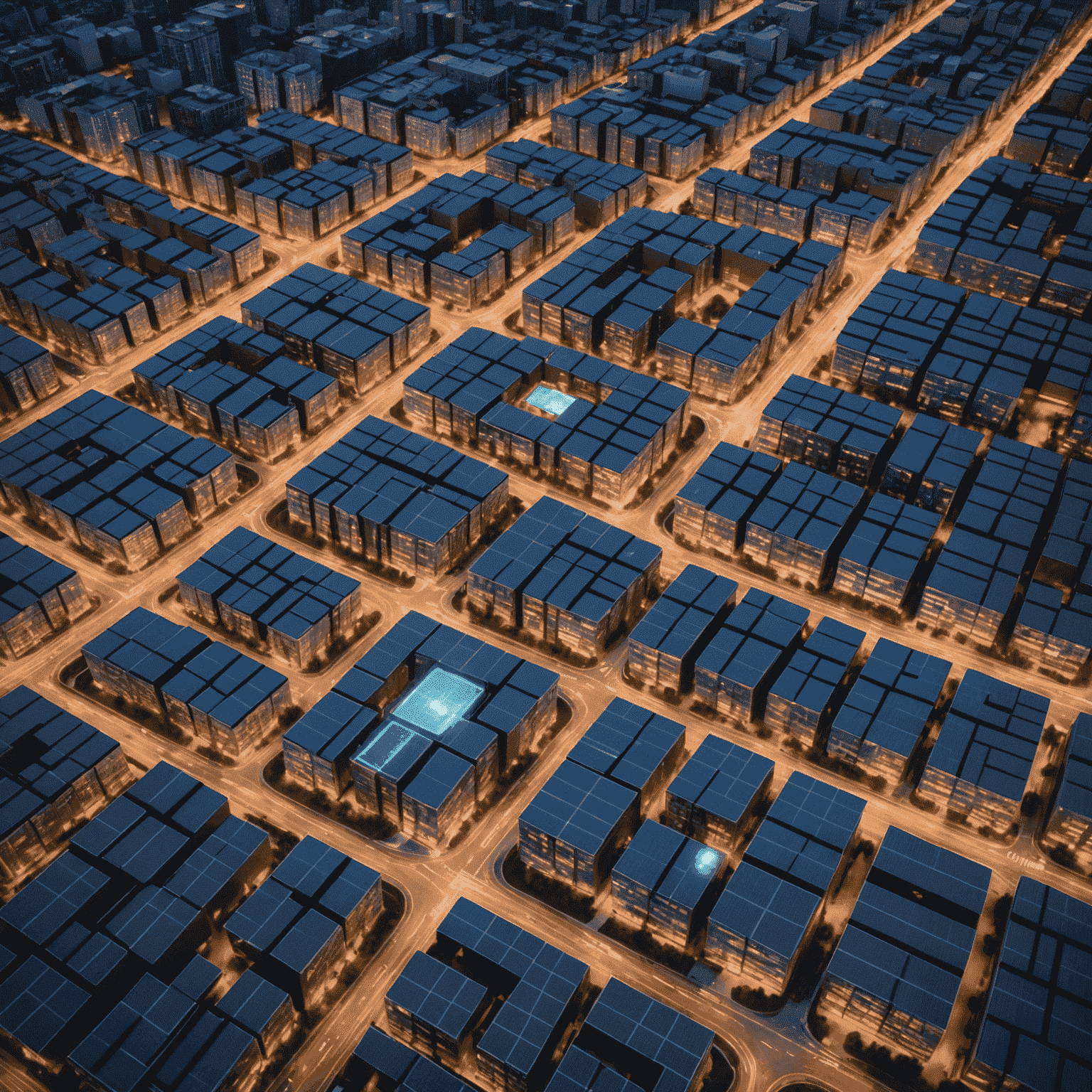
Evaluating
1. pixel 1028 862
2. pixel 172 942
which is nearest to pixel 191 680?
pixel 172 942

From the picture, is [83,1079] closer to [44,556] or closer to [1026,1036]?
[44,556]

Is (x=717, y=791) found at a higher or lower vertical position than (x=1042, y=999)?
higher

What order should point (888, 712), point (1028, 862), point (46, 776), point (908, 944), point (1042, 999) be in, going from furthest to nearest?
point (888, 712)
point (1028, 862)
point (46, 776)
point (908, 944)
point (1042, 999)

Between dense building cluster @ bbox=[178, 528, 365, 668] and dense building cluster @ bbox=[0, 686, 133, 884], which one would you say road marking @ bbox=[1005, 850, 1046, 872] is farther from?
dense building cluster @ bbox=[0, 686, 133, 884]

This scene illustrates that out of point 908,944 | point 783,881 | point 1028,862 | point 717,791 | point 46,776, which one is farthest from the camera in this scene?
point 1028,862

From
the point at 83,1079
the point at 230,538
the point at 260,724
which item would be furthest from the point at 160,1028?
the point at 230,538

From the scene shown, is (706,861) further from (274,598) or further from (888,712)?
(274,598)

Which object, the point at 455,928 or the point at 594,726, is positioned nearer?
the point at 455,928

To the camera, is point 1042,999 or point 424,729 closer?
point 1042,999
